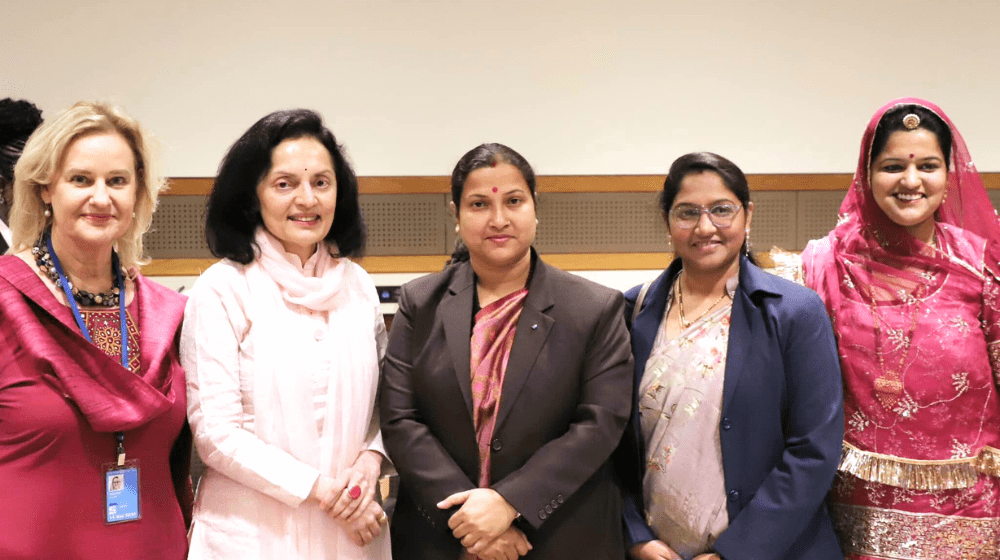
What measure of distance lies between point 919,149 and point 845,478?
98cm

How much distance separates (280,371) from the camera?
6.52ft

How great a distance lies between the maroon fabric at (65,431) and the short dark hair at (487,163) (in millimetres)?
925

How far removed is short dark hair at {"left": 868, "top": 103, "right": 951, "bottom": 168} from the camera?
2229mm

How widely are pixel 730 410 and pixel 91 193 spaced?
5.81 feet

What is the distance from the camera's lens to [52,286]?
1.96 metres

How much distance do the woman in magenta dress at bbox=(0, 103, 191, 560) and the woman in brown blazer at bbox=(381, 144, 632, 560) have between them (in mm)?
613

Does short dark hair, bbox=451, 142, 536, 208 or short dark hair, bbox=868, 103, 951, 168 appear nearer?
short dark hair, bbox=451, 142, 536, 208

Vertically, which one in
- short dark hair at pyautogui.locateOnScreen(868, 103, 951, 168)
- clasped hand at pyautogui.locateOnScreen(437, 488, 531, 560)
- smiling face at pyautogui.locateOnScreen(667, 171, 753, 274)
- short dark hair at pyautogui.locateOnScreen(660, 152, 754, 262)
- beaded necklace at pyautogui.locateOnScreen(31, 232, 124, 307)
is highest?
short dark hair at pyautogui.locateOnScreen(868, 103, 951, 168)

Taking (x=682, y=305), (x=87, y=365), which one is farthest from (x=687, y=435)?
(x=87, y=365)

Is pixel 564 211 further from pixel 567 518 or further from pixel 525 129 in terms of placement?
pixel 567 518

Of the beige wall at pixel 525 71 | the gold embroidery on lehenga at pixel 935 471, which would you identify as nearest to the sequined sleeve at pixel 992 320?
the gold embroidery on lehenga at pixel 935 471

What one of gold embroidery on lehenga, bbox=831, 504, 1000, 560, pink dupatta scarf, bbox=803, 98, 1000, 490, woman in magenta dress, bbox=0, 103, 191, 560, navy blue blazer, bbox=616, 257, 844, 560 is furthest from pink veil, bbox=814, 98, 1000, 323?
woman in magenta dress, bbox=0, 103, 191, 560

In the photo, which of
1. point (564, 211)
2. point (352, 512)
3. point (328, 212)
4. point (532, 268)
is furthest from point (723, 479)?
point (564, 211)

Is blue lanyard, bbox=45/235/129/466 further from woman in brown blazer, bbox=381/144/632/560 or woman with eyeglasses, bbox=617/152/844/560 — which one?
woman with eyeglasses, bbox=617/152/844/560
